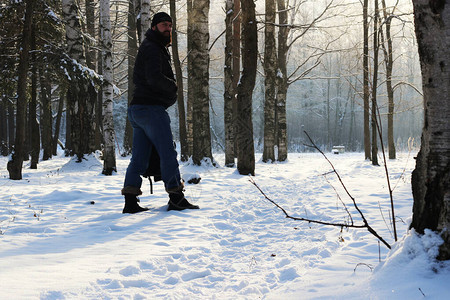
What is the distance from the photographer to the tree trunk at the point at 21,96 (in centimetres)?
725

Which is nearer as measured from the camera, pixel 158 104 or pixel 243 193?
pixel 158 104

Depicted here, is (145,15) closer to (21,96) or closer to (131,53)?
(21,96)

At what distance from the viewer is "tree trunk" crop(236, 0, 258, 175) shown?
7977 mm

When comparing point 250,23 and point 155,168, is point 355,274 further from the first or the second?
point 250,23

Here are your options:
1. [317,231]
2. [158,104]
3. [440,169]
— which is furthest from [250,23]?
[440,169]

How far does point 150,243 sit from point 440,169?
218 centimetres

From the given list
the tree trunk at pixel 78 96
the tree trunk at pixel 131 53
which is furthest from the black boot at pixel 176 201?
the tree trunk at pixel 131 53

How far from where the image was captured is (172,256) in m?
2.60

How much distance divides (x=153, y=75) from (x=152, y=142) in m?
0.75

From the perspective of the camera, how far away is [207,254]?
271 cm

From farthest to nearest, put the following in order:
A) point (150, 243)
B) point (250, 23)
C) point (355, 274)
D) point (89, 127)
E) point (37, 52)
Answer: point (89, 127)
point (37, 52)
point (250, 23)
point (150, 243)
point (355, 274)

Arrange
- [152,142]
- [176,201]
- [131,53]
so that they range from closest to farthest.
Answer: [152,142]
[176,201]
[131,53]

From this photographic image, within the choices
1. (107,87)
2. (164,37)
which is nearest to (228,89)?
(107,87)

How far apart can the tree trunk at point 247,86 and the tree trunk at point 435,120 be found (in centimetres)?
643
